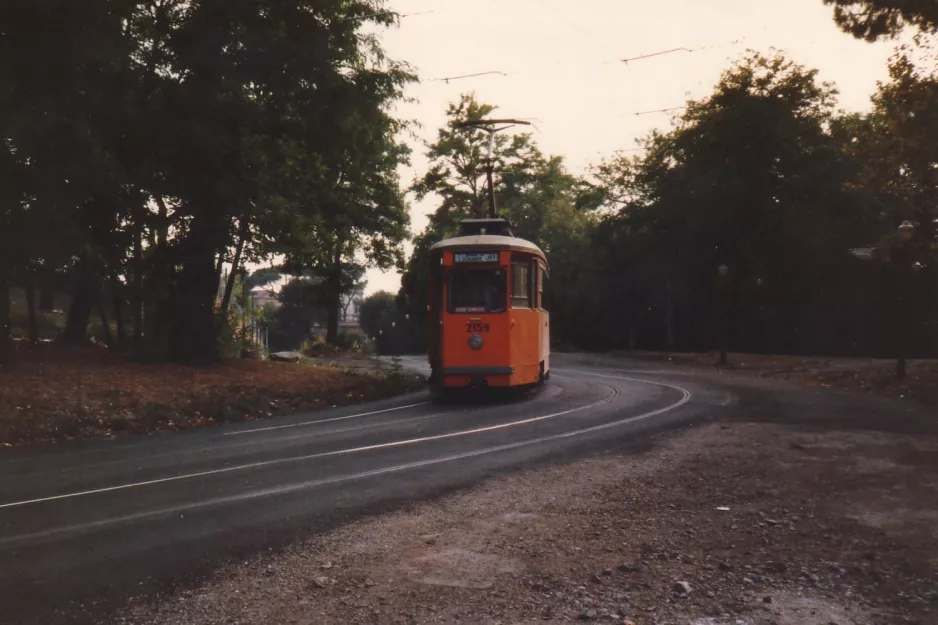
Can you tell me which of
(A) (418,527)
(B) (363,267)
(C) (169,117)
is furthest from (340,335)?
(A) (418,527)

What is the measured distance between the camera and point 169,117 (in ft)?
66.4

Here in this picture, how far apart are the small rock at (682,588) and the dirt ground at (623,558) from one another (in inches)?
0.5

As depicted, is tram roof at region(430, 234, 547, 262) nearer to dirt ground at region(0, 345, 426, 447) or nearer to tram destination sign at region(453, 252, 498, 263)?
tram destination sign at region(453, 252, 498, 263)

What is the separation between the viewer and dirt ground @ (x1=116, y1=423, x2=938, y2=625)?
5273 millimetres

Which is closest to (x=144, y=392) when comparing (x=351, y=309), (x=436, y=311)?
(x=436, y=311)

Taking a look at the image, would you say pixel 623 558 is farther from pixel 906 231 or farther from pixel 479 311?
pixel 906 231

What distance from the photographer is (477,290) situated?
18125 mm

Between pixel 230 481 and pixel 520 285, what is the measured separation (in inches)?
399

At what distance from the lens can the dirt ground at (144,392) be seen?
46.8ft

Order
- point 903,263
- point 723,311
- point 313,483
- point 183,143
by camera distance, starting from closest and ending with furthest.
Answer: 1. point 313,483
2. point 183,143
3. point 903,263
4. point 723,311

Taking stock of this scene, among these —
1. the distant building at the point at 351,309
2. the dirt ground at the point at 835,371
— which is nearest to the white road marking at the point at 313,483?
the dirt ground at the point at 835,371

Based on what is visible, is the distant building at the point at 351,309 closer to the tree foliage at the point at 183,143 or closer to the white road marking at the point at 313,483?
the tree foliage at the point at 183,143

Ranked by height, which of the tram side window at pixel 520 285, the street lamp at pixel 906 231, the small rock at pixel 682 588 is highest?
the street lamp at pixel 906 231

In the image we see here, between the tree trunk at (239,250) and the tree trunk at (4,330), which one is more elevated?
the tree trunk at (239,250)
